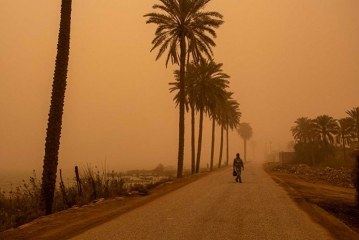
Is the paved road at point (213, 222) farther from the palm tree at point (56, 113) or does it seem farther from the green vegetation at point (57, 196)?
the palm tree at point (56, 113)

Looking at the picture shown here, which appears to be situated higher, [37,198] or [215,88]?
[215,88]

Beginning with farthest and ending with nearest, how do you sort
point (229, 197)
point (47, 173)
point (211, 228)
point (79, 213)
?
point (229, 197)
point (47, 173)
point (79, 213)
point (211, 228)

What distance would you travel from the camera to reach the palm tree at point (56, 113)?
13.1 m

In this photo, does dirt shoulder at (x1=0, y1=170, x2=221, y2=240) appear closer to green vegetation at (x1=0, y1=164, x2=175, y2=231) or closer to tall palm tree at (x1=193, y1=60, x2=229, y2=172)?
green vegetation at (x1=0, y1=164, x2=175, y2=231)

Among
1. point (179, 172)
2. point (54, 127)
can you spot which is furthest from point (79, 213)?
point (179, 172)

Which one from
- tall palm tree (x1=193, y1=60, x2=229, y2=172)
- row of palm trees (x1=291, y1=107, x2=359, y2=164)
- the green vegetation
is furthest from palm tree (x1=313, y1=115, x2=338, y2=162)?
the green vegetation

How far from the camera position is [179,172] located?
31516 millimetres

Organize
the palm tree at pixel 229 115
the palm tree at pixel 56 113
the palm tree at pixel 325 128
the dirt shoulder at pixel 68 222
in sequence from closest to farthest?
the dirt shoulder at pixel 68 222
the palm tree at pixel 56 113
the palm tree at pixel 229 115
the palm tree at pixel 325 128

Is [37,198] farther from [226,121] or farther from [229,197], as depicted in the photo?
[226,121]

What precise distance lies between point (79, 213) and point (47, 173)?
263 centimetres

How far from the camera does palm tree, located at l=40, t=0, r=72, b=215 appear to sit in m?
13.1

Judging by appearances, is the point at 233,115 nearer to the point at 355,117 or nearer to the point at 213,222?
the point at 355,117

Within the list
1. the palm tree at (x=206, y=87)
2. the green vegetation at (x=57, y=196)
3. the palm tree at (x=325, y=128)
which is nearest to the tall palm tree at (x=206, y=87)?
the palm tree at (x=206, y=87)

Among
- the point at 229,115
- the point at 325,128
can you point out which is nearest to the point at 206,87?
the point at 229,115
